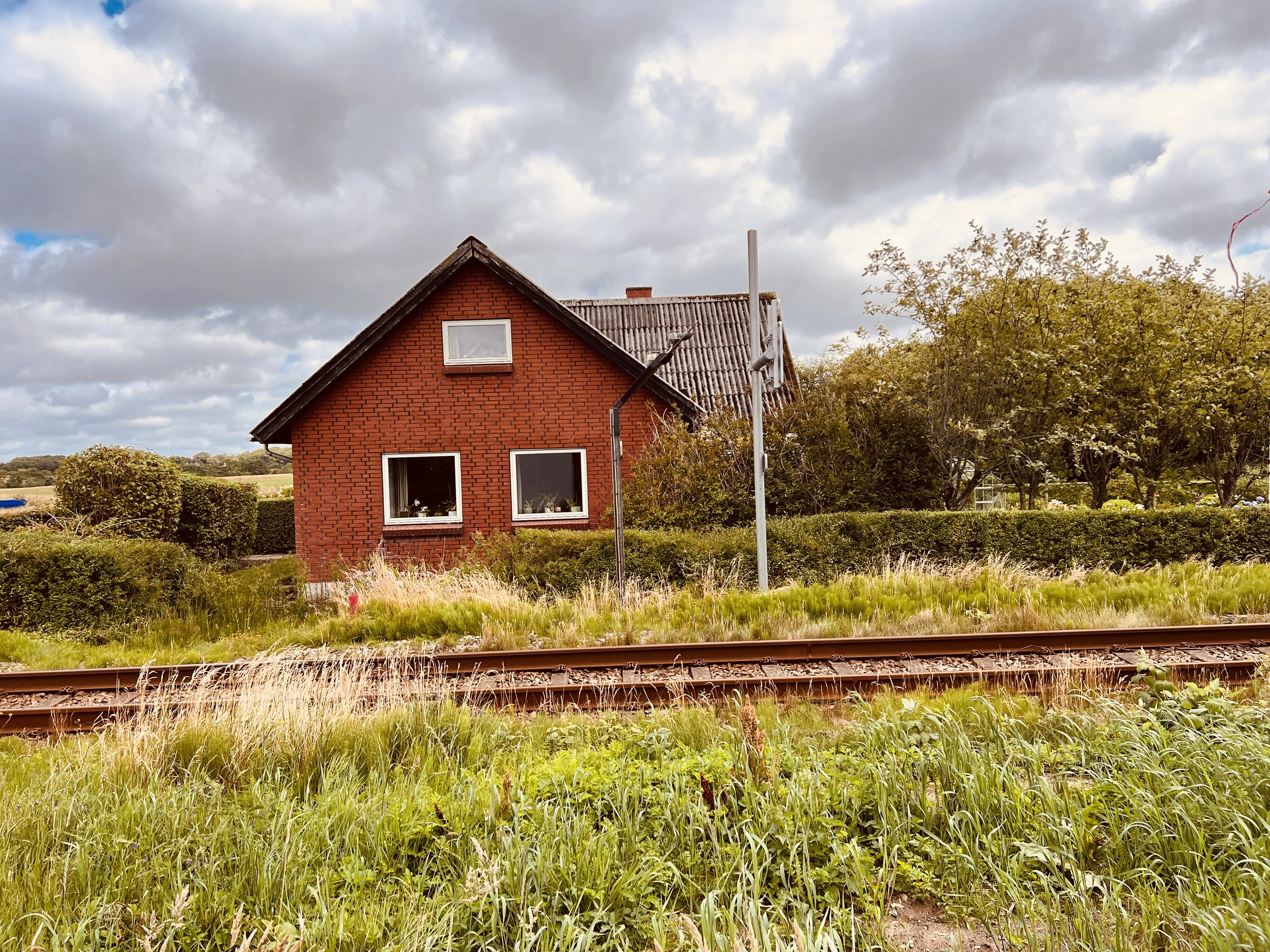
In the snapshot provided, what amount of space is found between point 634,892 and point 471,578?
25.5 feet

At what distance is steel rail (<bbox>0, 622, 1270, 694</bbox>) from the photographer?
282 inches

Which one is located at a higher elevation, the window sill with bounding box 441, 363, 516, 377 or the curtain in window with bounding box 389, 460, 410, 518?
the window sill with bounding box 441, 363, 516, 377

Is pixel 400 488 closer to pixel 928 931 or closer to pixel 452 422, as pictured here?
pixel 452 422

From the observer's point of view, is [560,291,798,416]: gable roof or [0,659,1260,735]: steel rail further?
[560,291,798,416]: gable roof

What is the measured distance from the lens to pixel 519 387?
1480 centimetres

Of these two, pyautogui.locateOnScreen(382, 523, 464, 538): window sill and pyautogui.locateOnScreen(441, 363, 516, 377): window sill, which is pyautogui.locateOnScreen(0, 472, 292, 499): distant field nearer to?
pyautogui.locateOnScreen(382, 523, 464, 538): window sill

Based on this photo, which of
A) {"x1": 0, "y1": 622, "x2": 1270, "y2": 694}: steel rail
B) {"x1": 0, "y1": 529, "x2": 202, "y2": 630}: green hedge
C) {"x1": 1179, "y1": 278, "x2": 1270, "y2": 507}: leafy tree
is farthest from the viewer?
{"x1": 1179, "y1": 278, "x2": 1270, "y2": 507}: leafy tree

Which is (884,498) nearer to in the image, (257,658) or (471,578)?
(471,578)

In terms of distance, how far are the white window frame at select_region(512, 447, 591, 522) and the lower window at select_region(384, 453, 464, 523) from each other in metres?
1.34

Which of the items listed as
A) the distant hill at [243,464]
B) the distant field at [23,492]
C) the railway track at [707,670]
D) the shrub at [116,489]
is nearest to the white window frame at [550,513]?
the railway track at [707,670]

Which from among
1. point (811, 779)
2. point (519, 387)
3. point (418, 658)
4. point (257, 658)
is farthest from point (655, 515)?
point (811, 779)

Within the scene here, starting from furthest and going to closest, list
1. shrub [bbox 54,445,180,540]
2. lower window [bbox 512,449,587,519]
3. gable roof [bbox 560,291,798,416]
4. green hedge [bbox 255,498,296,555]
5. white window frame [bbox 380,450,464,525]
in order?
green hedge [bbox 255,498,296,555]
gable roof [bbox 560,291,798,416]
shrub [bbox 54,445,180,540]
lower window [bbox 512,449,587,519]
white window frame [bbox 380,450,464,525]

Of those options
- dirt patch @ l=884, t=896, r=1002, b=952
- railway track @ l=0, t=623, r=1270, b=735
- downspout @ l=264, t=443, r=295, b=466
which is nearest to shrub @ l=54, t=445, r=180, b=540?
downspout @ l=264, t=443, r=295, b=466

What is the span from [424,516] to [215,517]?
30.5 ft
